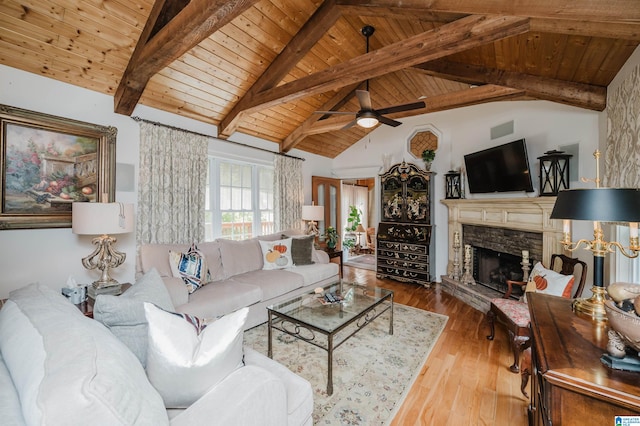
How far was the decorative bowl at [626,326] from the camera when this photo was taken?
852 millimetres

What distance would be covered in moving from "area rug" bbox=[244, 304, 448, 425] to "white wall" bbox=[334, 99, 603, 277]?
198 centimetres

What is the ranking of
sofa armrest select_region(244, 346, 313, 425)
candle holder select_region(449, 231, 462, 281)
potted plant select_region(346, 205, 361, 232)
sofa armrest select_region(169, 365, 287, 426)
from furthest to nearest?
potted plant select_region(346, 205, 361, 232) < candle holder select_region(449, 231, 462, 281) < sofa armrest select_region(244, 346, 313, 425) < sofa armrest select_region(169, 365, 287, 426)

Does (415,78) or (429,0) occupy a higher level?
(415,78)

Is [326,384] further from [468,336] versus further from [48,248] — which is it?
[48,248]

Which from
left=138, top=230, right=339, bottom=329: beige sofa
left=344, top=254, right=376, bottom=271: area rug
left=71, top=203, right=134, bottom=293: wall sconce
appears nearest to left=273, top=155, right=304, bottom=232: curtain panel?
left=138, top=230, right=339, bottom=329: beige sofa

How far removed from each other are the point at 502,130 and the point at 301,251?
10.8ft

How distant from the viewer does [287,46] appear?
3.33m

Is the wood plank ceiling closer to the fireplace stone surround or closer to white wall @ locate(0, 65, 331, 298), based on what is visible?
white wall @ locate(0, 65, 331, 298)

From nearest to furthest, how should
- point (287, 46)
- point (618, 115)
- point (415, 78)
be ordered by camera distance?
1. point (618, 115)
2. point (287, 46)
3. point (415, 78)

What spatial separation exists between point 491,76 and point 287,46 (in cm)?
230

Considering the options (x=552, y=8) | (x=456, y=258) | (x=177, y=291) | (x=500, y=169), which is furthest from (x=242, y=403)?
(x=456, y=258)

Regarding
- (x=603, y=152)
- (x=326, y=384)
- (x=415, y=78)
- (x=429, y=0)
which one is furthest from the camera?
(x=415, y=78)

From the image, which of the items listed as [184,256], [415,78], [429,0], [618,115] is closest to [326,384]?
[184,256]

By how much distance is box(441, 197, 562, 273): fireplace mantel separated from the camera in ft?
9.96
